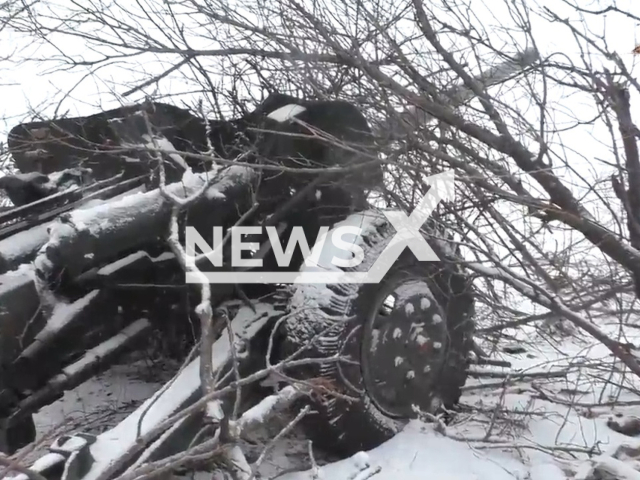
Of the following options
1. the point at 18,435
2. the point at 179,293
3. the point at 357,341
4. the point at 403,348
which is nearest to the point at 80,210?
the point at 18,435

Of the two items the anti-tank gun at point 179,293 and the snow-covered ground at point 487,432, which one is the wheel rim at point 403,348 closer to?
the anti-tank gun at point 179,293

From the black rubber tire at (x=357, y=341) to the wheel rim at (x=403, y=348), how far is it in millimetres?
12

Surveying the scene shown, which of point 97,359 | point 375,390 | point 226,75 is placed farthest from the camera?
point 226,75

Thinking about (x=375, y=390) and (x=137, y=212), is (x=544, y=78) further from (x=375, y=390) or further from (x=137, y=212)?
(x=137, y=212)

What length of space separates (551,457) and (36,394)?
2.28 metres

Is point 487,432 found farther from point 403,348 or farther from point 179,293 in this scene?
point 179,293

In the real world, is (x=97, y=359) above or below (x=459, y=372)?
above

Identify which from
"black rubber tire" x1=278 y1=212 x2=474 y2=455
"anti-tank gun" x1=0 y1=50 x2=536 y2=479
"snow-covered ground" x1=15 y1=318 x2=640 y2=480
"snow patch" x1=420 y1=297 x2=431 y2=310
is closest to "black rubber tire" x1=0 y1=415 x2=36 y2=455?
"anti-tank gun" x1=0 y1=50 x2=536 y2=479

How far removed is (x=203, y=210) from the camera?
9.91ft

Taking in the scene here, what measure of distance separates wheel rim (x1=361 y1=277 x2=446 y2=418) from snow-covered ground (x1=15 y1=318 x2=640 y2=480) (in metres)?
0.16

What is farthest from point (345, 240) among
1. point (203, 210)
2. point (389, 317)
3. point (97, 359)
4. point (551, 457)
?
point (551, 457)

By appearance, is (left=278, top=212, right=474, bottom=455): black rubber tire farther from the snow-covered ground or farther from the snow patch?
the snow-covered ground

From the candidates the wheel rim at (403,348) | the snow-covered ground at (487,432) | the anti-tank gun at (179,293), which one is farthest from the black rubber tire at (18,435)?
the wheel rim at (403,348)

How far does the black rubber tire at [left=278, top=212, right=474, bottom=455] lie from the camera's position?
2.94 metres
